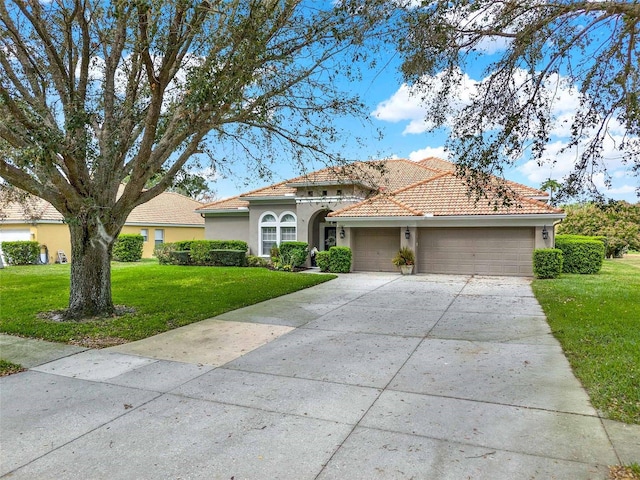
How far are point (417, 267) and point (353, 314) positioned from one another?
31.9 feet

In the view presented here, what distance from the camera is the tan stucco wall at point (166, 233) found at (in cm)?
2948

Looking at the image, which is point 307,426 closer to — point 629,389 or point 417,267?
point 629,389

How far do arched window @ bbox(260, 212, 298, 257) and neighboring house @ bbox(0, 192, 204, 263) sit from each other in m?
9.55

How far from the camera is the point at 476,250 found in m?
18.2

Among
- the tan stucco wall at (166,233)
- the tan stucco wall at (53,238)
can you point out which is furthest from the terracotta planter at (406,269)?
the tan stucco wall at (53,238)

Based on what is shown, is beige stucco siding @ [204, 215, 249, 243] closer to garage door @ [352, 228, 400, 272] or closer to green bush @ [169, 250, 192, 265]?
green bush @ [169, 250, 192, 265]

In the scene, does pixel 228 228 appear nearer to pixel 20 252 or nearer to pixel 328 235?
pixel 328 235

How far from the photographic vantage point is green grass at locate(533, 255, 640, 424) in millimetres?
4762

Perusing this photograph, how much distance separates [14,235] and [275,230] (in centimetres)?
1544

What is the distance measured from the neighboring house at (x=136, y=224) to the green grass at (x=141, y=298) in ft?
20.5

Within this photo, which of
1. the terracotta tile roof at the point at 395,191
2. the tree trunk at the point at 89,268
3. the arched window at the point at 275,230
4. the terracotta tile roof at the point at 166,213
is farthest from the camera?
the terracotta tile roof at the point at 166,213

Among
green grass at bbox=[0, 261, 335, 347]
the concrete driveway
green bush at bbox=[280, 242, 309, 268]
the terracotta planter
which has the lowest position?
the concrete driveway

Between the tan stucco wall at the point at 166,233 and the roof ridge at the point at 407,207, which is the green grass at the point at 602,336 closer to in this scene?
the roof ridge at the point at 407,207

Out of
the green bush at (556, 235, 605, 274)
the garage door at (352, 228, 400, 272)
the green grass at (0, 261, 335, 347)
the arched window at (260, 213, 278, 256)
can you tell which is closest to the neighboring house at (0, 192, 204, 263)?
the green grass at (0, 261, 335, 347)
